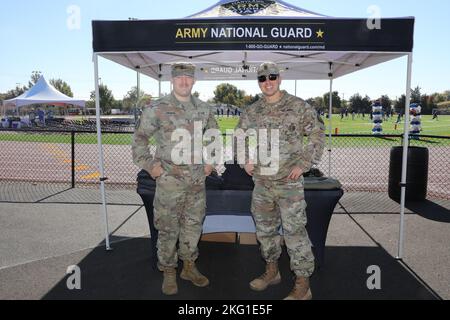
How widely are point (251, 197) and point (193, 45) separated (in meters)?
1.83

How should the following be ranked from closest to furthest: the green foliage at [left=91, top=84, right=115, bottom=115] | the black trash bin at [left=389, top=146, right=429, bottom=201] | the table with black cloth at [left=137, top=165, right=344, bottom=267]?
the table with black cloth at [left=137, top=165, right=344, bottom=267]
the black trash bin at [left=389, top=146, right=429, bottom=201]
the green foliage at [left=91, top=84, right=115, bottom=115]

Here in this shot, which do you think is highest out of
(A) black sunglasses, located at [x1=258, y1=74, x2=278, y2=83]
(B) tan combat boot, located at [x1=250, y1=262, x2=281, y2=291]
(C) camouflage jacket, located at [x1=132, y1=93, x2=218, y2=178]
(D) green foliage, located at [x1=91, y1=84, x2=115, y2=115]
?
(D) green foliage, located at [x1=91, y1=84, x2=115, y2=115]

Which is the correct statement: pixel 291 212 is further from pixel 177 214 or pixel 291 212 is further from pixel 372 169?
pixel 372 169

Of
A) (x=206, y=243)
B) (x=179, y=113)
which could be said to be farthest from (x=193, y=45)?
(x=206, y=243)

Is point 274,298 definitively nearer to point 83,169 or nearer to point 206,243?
point 206,243

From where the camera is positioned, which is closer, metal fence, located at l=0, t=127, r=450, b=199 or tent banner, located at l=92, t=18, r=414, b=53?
tent banner, located at l=92, t=18, r=414, b=53

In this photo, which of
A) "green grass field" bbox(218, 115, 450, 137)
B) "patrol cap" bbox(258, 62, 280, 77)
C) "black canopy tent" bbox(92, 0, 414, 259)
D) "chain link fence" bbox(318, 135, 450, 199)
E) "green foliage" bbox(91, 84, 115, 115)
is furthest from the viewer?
"green foliage" bbox(91, 84, 115, 115)

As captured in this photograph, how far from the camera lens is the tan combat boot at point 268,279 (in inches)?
145

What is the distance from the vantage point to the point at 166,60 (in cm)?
643

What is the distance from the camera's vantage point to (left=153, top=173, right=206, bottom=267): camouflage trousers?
137 inches

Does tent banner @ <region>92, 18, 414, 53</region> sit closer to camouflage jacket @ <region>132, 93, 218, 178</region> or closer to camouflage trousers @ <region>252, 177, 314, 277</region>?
camouflage jacket @ <region>132, 93, 218, 178</region>

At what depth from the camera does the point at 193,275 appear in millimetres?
3771

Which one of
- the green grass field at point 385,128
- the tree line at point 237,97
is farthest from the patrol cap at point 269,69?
the tree line at point 237,97

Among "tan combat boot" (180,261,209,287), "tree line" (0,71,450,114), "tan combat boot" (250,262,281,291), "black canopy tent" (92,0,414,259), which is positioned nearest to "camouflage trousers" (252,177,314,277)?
"tan combat boot" (250,262,281,291)
